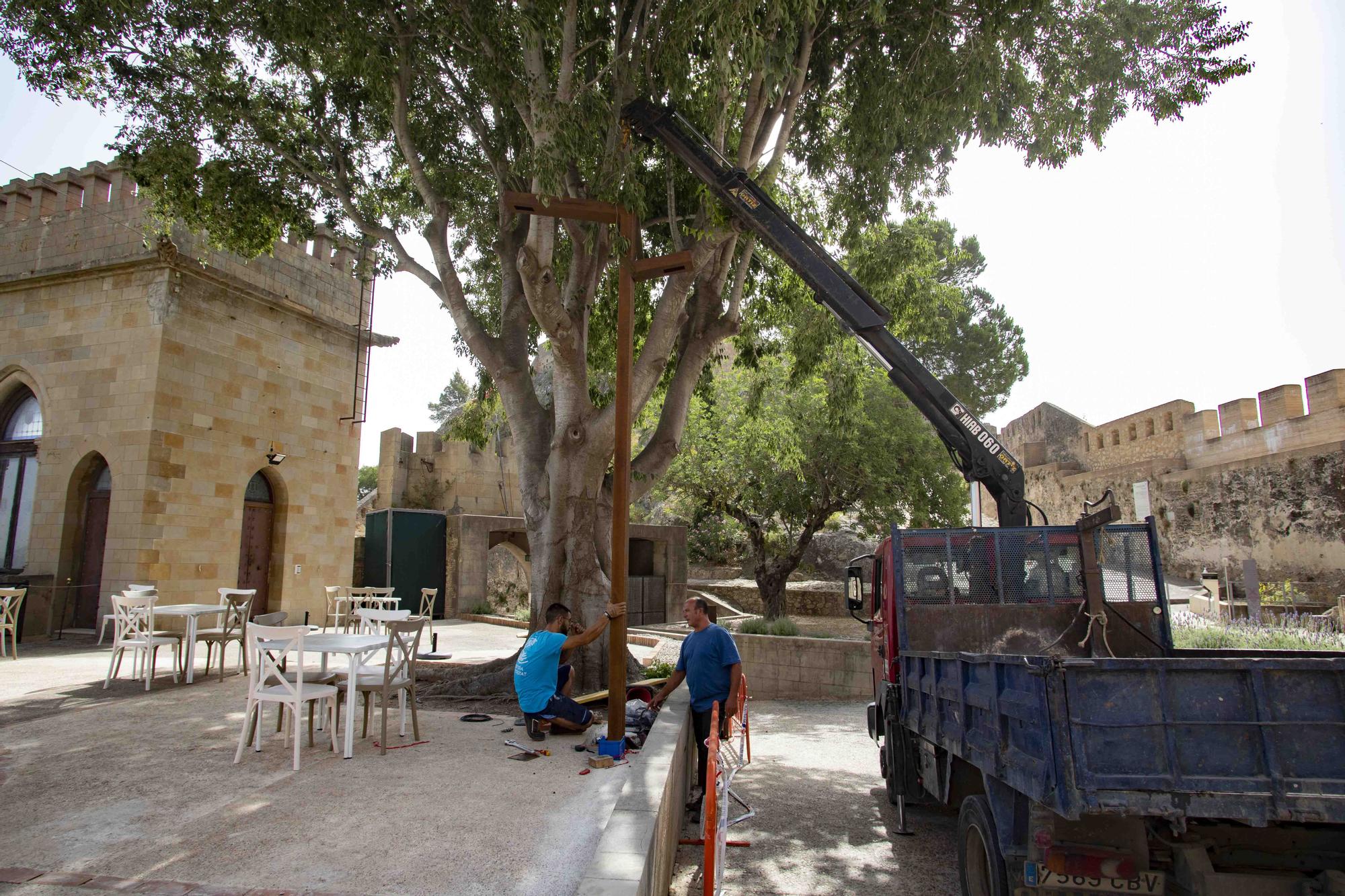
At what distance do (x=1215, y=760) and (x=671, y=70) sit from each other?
7707 mm

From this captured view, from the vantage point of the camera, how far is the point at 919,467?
1833 cm

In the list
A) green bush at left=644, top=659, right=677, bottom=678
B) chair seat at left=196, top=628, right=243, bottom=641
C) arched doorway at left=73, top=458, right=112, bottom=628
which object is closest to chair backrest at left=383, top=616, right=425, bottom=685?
green bush at left=644, top=659, right=677, bottom=678

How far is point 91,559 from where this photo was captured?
538 inches

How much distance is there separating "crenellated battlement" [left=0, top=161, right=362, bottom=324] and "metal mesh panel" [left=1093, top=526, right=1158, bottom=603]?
481 inches

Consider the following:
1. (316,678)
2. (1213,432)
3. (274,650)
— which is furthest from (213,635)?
(1213,432)

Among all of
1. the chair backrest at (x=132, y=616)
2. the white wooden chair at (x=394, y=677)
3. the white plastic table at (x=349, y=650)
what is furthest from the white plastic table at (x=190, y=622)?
the white plastic table at (x=349, y=650)

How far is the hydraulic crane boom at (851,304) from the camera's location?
7.88m

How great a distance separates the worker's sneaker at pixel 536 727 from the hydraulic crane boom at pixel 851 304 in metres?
4.92

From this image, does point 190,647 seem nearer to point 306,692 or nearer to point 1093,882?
point 306,692

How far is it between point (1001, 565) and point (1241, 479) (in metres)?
17.9

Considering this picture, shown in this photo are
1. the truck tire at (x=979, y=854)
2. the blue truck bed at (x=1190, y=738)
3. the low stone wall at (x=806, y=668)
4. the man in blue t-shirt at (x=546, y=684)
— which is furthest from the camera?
the low stone wall at (x=806, y=668)

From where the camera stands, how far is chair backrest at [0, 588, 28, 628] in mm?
10281

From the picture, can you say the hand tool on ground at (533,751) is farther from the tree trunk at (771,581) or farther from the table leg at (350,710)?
the tree trunk at (771,581)

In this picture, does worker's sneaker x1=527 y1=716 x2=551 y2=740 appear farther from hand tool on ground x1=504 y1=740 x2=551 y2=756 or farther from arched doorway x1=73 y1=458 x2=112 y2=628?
arched doorway x1=73 y1=458 x2=112 y2=628
